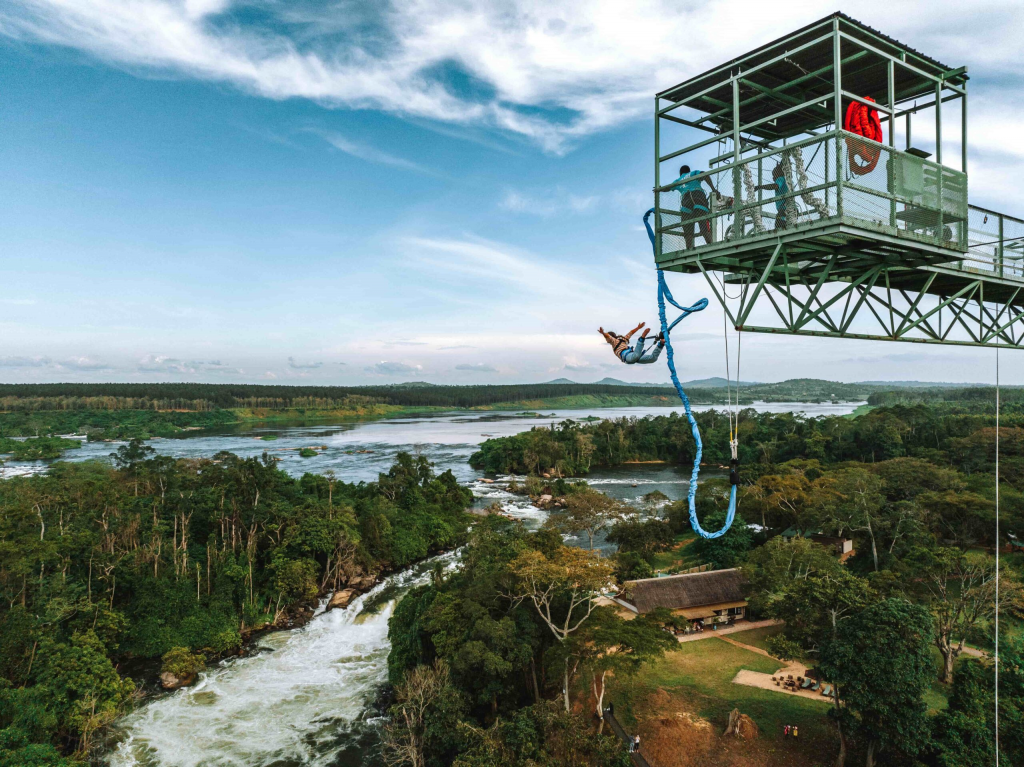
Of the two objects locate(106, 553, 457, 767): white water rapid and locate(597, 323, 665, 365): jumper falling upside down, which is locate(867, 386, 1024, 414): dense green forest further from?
locate(597, 323, 665, 365): jumper falling upside down

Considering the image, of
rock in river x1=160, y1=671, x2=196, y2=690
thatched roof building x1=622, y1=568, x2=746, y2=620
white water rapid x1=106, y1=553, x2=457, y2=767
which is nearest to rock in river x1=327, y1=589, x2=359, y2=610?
white water rapid x1=106, y1=553, x2=457, y2=767

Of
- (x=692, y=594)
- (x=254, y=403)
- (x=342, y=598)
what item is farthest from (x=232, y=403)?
(x=692, y=594)

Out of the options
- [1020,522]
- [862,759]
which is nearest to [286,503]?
[862,759]

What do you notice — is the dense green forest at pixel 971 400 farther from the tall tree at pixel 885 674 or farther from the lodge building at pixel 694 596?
the tall tree at pixel 885 674

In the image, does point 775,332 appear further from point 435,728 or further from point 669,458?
point 669,458

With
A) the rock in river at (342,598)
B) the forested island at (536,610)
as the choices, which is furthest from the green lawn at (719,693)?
the rock in river at (342,598)

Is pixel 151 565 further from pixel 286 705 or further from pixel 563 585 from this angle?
pixel 563 585

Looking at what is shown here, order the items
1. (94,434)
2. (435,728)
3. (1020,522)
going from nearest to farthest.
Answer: (435,728)
(1020,522)
(94,434)
